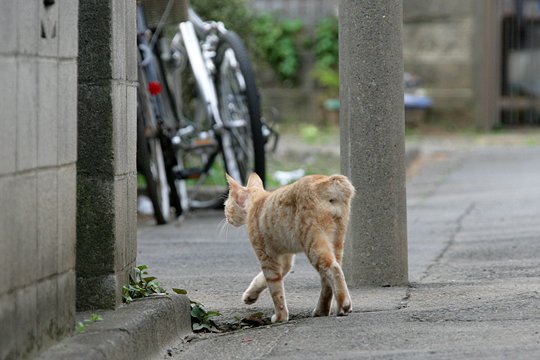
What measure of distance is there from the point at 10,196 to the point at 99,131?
1146 mm

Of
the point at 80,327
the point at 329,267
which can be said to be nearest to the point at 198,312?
the point at 329,267

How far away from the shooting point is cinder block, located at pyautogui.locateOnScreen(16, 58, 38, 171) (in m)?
3.69

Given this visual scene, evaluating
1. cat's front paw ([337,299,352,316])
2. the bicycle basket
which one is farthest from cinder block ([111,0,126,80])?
the bicycle basket

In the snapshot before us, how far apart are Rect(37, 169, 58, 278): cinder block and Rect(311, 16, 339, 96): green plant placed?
573 inches

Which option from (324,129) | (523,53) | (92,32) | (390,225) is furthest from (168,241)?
(523,53)

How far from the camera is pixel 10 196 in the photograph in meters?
3.63

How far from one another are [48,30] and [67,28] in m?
0.24

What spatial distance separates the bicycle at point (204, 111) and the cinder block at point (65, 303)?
4622 mm

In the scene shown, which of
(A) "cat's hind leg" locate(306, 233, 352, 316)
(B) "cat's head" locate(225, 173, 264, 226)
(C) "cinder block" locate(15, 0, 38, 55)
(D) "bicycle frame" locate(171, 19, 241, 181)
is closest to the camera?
(C) "cinder block" locate(15, 0, 38, 55)

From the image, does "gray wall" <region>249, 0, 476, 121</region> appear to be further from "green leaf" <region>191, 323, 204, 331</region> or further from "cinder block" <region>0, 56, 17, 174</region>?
"cinder block" <region>0, 56, 17, 174</region>

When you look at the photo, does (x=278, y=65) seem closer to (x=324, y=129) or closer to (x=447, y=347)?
(x=324, y=129)

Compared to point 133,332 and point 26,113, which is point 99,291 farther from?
point 26,113

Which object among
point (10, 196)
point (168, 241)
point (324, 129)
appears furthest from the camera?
point (324, 129)

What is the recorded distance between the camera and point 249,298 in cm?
575
